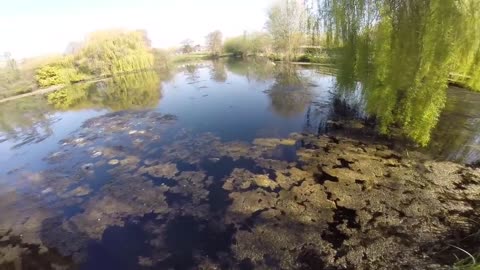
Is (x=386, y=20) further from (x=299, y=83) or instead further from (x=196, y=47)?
(x=196, y=47)

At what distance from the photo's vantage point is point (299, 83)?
2766 cm

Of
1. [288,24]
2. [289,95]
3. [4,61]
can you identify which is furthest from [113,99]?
[4,61]

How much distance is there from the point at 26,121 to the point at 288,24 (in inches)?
1417

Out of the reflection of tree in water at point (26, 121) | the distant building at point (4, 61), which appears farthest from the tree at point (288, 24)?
the distant building at point (4, 61)

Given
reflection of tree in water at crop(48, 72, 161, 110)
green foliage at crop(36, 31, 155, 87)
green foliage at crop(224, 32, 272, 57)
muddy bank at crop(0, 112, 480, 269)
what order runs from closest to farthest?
muddy bank at crop(0, 112, 480, 269) → reflection of tree in water at crop(48, 72, 161, 110) → green foliage at crop(36, 31, 155, 87) → green foliage at crop(224, 32, 272, 57)

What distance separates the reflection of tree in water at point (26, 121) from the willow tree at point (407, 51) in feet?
64.2

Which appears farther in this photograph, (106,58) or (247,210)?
(106,58)

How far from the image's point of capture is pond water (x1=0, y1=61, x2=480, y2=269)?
24.2 ft

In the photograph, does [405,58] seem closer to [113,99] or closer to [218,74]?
[113,99]

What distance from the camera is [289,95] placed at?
22984 mm

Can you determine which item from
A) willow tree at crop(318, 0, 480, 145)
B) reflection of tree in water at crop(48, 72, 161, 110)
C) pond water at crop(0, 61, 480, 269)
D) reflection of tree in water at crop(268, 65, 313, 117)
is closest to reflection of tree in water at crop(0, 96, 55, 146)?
pond water at crop(0, 61, 480, 269)

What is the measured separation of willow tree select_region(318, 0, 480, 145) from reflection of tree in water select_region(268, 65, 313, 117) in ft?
18.4

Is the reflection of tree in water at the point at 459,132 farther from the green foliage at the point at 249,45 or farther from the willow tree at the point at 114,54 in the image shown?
the willow tree at the point at 114,54

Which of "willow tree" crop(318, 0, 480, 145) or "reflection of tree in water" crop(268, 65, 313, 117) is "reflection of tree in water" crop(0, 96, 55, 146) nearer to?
"reflection of tree in water" crop(268, 65, 313, 117)
